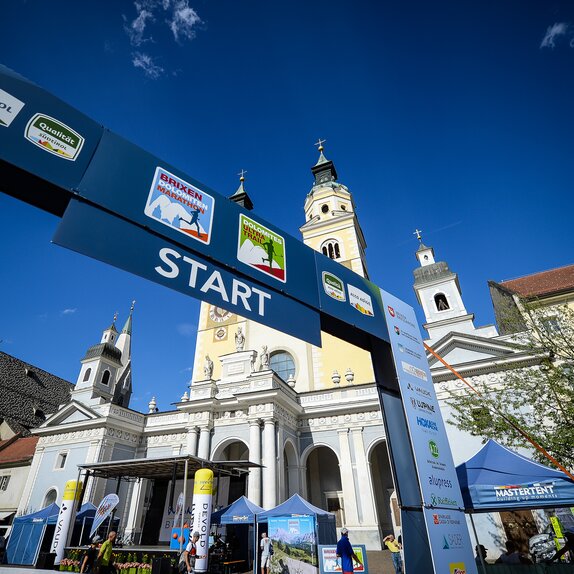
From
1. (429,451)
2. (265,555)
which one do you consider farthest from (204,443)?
(429,451)

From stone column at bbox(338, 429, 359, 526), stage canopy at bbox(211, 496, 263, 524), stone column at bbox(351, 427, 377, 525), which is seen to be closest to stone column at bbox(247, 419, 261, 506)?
stage canopy at bbox(211, 496, 263, 524)

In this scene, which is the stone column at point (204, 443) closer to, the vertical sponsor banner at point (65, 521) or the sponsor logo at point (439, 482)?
the vertical sponsor banner at point (65, 521)

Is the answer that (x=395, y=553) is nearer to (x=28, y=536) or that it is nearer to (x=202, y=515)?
(x=202, y=515)

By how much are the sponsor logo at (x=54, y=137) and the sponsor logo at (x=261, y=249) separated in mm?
2146

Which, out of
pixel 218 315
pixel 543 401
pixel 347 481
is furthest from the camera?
pixel 218 315

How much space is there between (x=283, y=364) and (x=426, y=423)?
20495 mm

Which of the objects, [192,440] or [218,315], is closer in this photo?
[192,440]

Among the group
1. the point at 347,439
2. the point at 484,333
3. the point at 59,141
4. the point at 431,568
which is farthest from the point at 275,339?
the point at 59,141

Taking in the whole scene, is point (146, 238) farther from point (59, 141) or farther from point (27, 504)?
point (27, 504)

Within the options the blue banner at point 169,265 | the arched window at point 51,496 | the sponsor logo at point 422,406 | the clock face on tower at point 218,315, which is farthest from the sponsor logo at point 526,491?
the clock face on tower at point 218,315

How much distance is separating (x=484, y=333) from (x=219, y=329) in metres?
18.3

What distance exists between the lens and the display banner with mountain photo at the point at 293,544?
10539mm

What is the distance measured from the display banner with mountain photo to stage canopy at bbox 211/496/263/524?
1.46 metres

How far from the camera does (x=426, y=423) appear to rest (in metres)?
6.12
